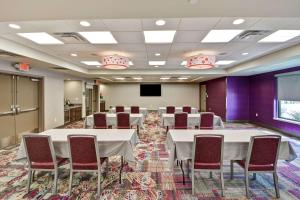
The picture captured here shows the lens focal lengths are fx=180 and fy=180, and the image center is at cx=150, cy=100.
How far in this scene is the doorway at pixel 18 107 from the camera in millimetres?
4992

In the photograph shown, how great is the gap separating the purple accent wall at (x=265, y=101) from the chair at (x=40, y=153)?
23.3ft

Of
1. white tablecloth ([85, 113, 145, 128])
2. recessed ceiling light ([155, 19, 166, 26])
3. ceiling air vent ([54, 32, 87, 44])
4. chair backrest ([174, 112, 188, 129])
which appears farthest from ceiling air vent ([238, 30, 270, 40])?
white tablecloth ([85, 113, 145, 128])

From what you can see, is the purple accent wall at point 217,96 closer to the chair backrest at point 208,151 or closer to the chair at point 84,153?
the chair backrest at point 208,151

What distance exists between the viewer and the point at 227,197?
2.59m

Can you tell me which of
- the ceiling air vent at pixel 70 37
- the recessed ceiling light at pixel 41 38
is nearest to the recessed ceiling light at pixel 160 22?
the ceiling air vent at pixel 70 37

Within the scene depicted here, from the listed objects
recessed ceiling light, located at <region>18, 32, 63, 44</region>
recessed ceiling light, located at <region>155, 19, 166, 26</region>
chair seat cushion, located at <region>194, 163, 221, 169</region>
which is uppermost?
recessed ceiling light, located at <region>18, 32, 63, 44</region>

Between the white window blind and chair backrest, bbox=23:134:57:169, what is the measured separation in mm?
7286

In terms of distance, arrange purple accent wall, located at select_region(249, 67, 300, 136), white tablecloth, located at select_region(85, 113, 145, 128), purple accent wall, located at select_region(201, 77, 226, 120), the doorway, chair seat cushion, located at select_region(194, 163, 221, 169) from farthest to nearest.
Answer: purple accent wall, located at select_region(201, 77, 226, 120)
purple accent wall, located at select_region(249, 67, 300, 136)
white tablecloth, located at select_region(85, 113, 145, 128)
the doorway
chair seat cushion, located at select_region(194, 163, 221, 169)

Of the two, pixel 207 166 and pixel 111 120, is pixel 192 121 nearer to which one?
pixel 111 120

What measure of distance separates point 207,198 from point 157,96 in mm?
12475

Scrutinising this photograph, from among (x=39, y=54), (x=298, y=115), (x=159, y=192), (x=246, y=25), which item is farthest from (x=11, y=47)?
(x=298, y=115)

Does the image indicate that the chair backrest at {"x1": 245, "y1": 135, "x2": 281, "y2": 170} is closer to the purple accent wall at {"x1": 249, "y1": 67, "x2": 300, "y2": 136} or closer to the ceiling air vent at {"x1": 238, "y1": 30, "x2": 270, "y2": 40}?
the ceiling air vent at {"x1": 238, "y1": 30, "x2": 270, "y2": 40}

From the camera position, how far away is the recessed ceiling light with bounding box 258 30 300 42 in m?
3.39

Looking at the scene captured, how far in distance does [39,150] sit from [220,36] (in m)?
3.81
